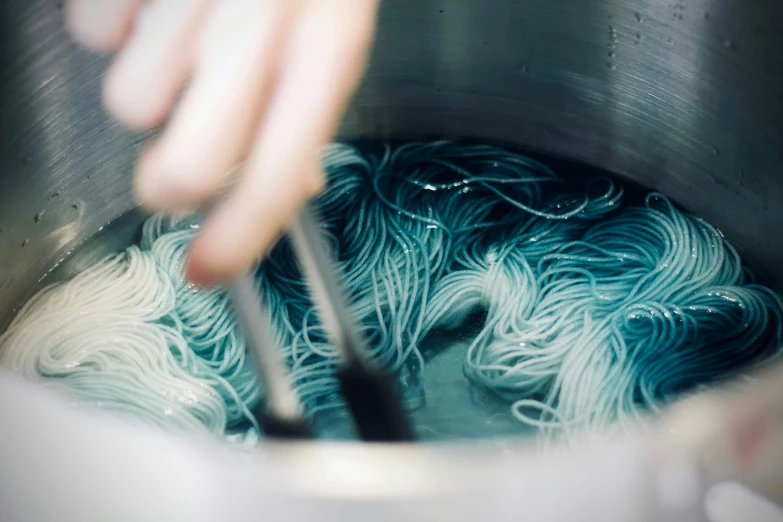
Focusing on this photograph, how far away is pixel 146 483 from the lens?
1.12 feet

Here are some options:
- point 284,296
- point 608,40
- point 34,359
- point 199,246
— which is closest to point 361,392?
point 284,296

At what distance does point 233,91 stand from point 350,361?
30 centimetres

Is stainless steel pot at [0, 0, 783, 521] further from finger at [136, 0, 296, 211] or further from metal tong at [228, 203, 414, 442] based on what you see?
metal tong at [228, 203, 414, 442]

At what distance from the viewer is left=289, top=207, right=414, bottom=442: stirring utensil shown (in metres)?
0.88

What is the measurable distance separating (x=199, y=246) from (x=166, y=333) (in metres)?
0.23

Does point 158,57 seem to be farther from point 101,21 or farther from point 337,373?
point 337,373

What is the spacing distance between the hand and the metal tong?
0.18 ft

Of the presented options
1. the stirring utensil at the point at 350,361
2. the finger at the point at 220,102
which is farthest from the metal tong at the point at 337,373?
the finger at the point at 220,102

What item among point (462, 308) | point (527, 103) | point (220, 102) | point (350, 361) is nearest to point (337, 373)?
point (350, 361)

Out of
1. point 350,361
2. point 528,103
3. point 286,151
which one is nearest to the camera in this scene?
point 286,151

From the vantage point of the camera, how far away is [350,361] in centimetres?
94

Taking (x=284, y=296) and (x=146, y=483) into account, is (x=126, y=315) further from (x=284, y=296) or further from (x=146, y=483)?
(x=146, y=483)

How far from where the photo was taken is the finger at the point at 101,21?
0.98m

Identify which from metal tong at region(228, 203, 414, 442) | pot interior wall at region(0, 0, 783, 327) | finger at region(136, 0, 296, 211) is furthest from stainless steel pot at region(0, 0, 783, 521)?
metal tong at region(228, 203, 414, 442)
